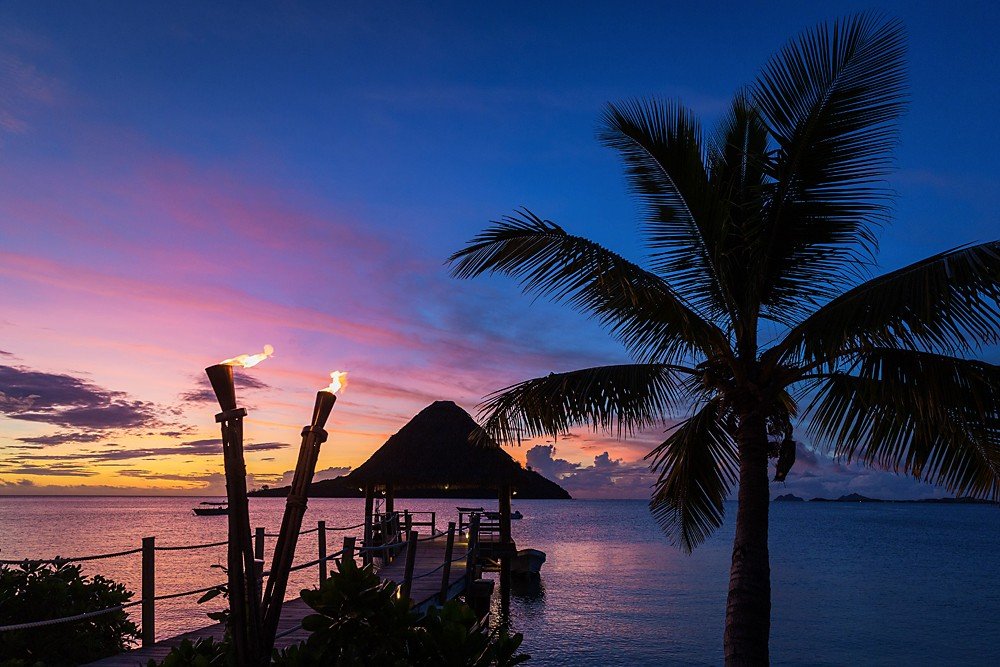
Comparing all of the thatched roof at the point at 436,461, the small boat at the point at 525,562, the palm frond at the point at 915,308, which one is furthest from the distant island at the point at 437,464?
the palm frond at the point at 915,308

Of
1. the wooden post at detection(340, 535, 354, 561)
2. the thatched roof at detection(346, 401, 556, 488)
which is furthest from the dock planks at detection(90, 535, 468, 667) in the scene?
the thatched roof at detection(346, 401, 556, 488)

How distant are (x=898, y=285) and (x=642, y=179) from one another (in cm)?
295

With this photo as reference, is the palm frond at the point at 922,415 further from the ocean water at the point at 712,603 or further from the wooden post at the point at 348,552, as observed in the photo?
the ocean water at the point at 712,603

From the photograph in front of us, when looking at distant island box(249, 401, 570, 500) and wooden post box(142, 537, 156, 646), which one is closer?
wooden post box(142, 537, 156, 646)

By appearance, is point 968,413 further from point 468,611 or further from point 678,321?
point 468,611

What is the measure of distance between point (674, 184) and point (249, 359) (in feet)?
19.2

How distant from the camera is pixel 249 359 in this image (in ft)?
9.46

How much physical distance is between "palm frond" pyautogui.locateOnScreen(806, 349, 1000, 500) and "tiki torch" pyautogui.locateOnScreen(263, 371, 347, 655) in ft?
17.4

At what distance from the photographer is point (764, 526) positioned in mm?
7172

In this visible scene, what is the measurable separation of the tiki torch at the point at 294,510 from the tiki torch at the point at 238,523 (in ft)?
0.23

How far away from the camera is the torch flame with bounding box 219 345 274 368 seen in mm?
2830

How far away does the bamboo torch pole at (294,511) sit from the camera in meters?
2.96

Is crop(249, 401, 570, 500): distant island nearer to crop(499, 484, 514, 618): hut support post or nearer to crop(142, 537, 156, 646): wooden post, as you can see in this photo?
crop(499, 484, 514, 618): hut support post

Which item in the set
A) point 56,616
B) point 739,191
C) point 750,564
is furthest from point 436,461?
point 750,564
